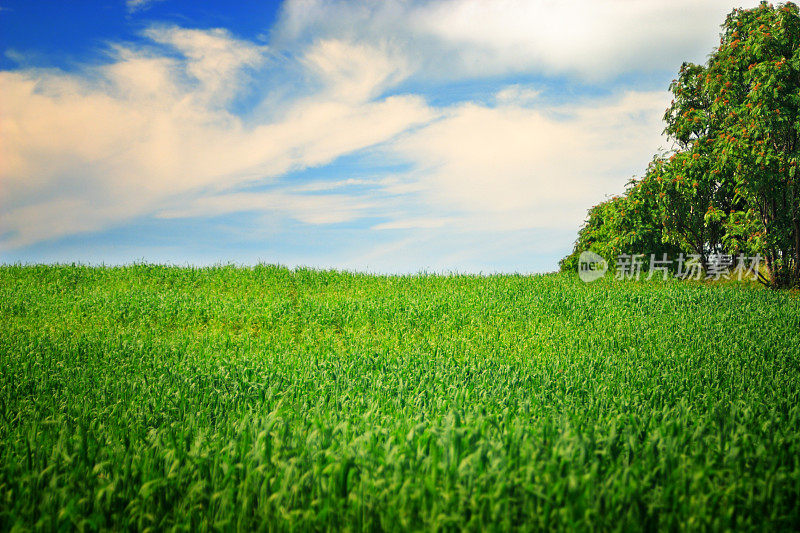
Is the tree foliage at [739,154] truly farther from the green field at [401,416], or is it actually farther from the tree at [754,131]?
the green field at [401,416]

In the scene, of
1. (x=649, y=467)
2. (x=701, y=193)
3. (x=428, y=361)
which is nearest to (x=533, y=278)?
(x=701, y=193)

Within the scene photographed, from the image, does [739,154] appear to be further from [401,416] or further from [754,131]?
[401,416]

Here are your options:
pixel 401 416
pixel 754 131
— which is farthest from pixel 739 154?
pixel 401 416

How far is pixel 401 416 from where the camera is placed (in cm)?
501

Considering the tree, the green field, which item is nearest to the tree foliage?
the tree

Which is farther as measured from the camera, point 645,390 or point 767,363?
point 767,363

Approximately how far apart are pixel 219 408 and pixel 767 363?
345 inches

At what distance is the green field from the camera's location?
3.22 meters

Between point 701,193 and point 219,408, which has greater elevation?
point 701,193

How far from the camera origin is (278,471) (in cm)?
350

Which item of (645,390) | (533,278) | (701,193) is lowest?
(645,390)

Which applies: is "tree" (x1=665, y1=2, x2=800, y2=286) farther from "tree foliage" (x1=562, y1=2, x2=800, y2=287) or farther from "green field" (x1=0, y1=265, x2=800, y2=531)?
"green field" (x1=0, y1=265, x2=800, y2=531)

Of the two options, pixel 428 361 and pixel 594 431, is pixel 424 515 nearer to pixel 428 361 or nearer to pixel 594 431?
pixel 594 431

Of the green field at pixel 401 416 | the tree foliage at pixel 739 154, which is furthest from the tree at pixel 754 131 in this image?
the green field at pixel 401 416
